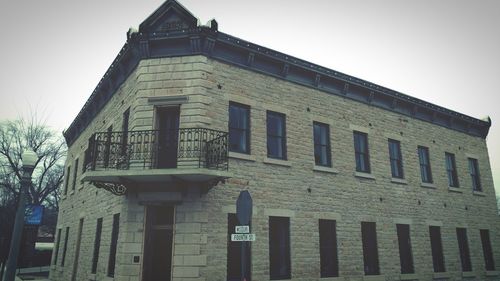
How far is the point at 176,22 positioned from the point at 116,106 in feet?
14.4

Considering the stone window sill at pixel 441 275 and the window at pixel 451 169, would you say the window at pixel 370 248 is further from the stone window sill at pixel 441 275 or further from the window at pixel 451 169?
the window at pixel 451 169

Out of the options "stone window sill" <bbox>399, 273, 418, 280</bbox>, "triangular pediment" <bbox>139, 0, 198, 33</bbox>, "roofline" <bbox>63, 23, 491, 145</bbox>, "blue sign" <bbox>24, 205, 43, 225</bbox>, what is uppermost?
"triangular pediment" <bbox>139, 0, 198, 33</bbox>

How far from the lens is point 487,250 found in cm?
1702

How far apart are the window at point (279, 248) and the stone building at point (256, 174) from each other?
48 millimetres

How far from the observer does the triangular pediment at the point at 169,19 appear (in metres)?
10.8

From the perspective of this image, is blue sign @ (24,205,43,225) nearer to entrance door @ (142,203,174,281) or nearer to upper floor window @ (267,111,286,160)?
entrance door @ (142,203,174,281)

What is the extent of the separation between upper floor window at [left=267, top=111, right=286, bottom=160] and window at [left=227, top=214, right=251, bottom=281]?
2770mm

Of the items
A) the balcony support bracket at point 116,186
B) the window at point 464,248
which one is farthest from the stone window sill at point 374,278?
the balcony support bracket at point 116,186

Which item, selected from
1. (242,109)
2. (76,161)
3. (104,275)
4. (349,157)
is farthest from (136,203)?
(76,161)

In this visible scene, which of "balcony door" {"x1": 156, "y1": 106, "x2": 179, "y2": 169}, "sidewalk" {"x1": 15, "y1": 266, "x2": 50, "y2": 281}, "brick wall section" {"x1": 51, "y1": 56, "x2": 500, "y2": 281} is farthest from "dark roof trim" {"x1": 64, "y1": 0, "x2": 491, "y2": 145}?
"sidewalk" {"x1": 15, "y1": 266, "x2": 50, "y2": 281}

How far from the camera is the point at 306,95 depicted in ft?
42.6

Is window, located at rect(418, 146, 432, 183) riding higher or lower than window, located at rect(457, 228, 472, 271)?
higher

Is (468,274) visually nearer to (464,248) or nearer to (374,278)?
(464,248)

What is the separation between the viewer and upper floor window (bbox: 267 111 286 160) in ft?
38.5
